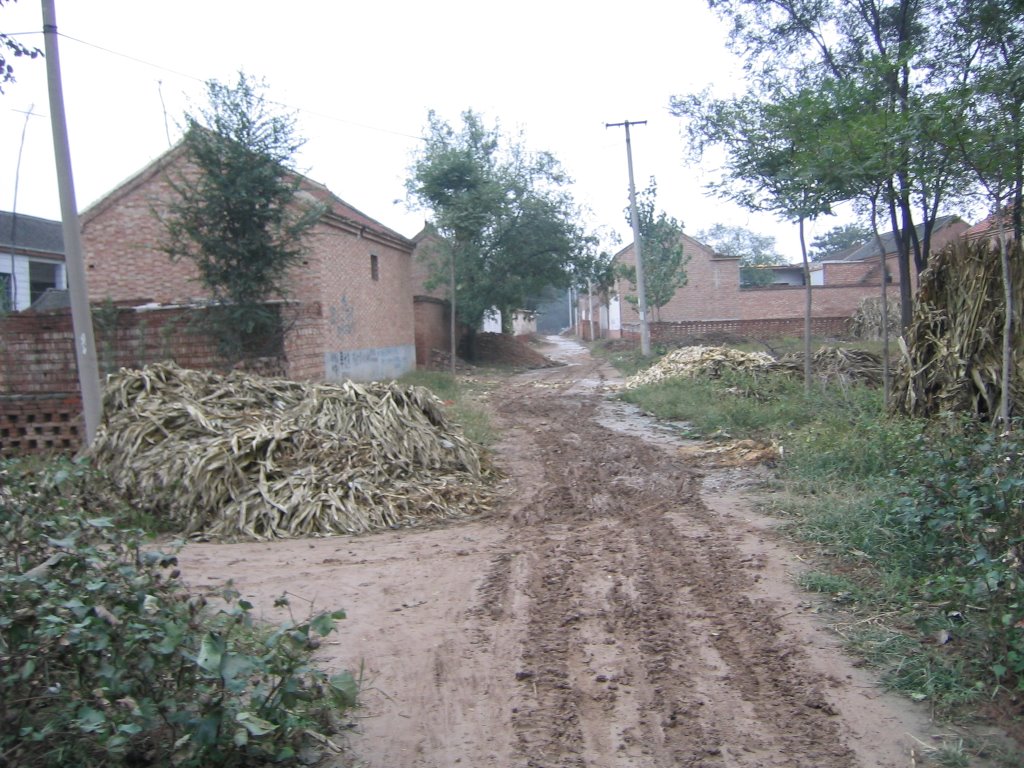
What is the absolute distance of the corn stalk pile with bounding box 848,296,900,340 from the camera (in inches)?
1266

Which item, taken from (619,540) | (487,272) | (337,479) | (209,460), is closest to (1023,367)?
(619,540)

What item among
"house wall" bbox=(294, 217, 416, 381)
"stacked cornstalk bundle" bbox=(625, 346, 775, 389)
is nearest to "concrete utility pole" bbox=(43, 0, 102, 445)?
"house wall" bbox=(294, 217, 416, 381)

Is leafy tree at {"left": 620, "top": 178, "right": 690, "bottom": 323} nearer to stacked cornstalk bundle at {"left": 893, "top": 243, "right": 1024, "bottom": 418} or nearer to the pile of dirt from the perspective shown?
the pile of dirt

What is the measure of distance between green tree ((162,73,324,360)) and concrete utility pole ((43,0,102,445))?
189 inches

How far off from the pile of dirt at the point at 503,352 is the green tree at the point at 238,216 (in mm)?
18835

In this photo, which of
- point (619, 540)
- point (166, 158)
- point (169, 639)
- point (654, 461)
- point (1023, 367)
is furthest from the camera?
point (166, 158)

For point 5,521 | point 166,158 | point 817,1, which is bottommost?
point 5,521

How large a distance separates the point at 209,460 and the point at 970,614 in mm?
6320

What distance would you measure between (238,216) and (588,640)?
1167 centimetres

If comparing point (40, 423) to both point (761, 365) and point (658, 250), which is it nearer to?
point (761, 365)

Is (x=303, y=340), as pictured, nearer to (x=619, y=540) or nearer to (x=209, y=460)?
(x=209, y=460)

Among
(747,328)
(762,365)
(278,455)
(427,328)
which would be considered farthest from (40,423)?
(747,328)

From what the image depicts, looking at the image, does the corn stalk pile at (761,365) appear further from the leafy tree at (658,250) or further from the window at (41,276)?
the window at (41,276)

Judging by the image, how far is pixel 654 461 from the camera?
10.3 m
